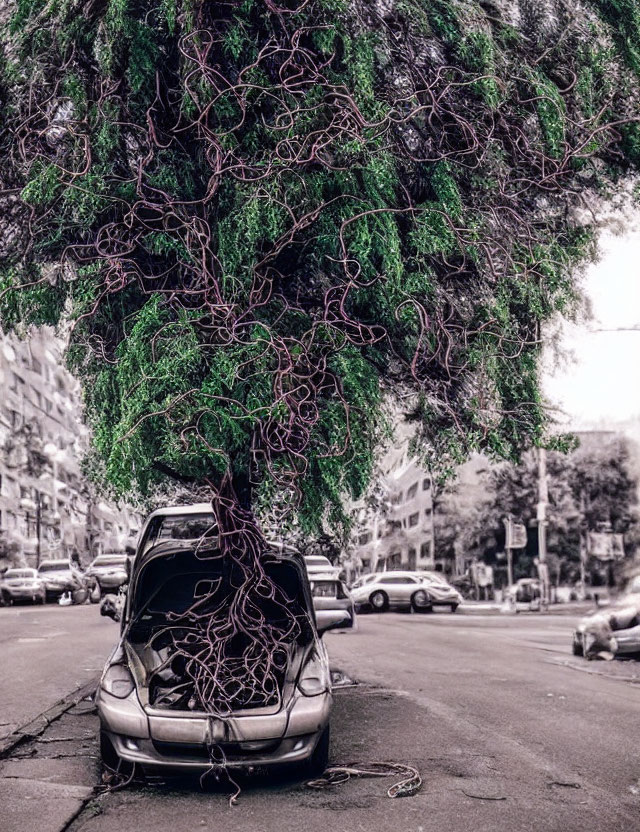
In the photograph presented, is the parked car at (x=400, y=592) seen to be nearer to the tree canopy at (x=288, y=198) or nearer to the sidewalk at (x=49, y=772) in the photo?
the sidewalk at (x=49, y=772)

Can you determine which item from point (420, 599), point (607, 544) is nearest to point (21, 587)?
point (420, 599)

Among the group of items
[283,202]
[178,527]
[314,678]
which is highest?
[283,202]

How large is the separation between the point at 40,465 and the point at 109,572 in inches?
704

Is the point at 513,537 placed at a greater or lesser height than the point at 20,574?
greater

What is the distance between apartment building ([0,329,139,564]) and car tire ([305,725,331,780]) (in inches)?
1325

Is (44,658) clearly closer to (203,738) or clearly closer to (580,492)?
(203,738)

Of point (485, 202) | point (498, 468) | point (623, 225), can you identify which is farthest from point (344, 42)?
point (498, 468)

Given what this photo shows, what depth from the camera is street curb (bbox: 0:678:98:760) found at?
269 inches

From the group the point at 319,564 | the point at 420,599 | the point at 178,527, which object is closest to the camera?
the point at 178,527

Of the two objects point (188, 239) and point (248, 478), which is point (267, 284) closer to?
point (188, 239)

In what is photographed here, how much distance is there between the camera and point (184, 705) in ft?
18.8

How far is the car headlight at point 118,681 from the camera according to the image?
5730mm

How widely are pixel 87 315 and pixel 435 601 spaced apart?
908 inches

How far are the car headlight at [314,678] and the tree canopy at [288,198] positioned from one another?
1421 millimetres
